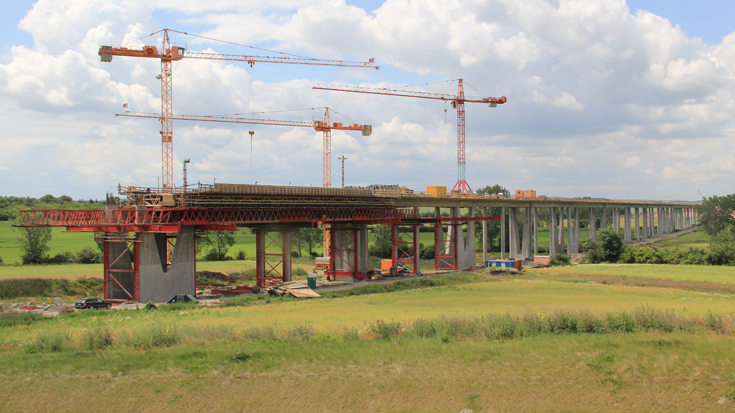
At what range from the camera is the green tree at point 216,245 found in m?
107

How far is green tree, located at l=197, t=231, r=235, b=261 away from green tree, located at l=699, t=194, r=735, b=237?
125060mm

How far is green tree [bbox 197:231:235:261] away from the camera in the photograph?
107m

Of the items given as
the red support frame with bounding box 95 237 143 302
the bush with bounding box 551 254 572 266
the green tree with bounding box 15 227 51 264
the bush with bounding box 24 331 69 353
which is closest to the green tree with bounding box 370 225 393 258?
the bush with bounding box 551 254 572 266

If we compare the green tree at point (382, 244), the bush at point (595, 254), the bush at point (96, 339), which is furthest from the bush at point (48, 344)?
the green tree at point (382, 244)

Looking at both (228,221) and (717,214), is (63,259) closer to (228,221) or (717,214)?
(228,221)

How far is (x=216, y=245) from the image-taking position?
112062 mm

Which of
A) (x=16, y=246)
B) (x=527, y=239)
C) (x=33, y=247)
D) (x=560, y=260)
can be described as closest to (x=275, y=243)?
(x=33, y=247)

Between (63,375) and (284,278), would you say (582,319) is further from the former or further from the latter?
(284,278)

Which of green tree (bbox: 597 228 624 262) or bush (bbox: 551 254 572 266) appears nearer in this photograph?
bush (bbox: 551 254 572 266)

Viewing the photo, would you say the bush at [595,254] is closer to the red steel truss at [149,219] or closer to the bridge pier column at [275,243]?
the bridge pier column at [275,243]

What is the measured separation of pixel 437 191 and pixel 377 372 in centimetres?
6931

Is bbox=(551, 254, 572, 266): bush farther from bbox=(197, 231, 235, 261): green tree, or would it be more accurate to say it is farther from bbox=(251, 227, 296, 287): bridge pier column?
bbox=(197, 231, 235, 261): green tree

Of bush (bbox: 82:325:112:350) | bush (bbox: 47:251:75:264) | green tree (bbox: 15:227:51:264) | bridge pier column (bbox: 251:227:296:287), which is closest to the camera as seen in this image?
bush (bbox: 82:325:112:350)

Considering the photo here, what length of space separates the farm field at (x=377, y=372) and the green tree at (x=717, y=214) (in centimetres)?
14266
